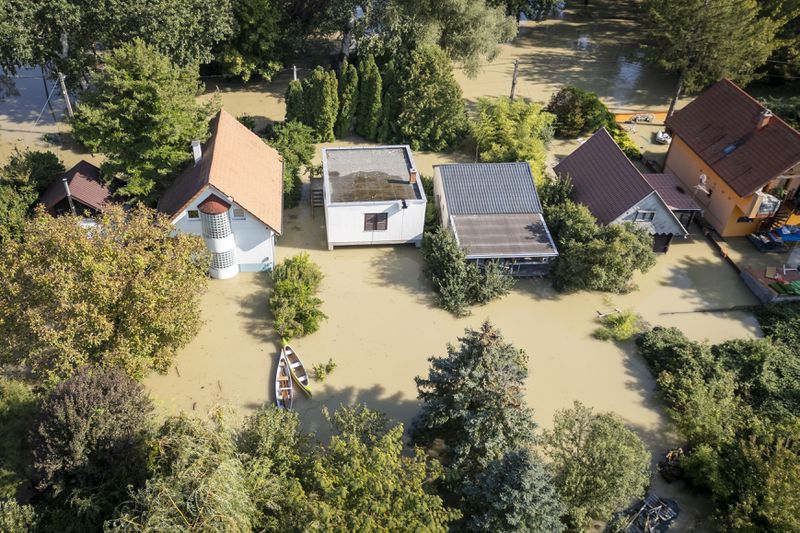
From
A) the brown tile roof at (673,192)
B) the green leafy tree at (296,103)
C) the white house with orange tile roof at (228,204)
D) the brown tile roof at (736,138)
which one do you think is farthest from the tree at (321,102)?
the brown tile roof at (736,138)

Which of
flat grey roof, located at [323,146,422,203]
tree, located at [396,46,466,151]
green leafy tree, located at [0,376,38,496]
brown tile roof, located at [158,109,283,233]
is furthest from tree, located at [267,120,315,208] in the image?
green leafy tree, located at [0,376,38,496]

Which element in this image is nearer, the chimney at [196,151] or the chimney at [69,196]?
the chimney at [69,196]

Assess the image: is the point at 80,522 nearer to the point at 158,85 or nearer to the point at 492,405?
the point at 492,405

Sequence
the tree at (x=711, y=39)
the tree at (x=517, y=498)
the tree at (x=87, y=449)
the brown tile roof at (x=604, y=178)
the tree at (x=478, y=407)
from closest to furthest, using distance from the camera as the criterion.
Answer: the tree at (x=517, y=498)
the tree at (x=87, y=449)
the tree at (x=478, y=407)
the brown tile roof at (x=604, y=178)
the tree at (x=711, y=39)

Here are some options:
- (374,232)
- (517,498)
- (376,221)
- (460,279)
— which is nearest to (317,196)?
(374,232)

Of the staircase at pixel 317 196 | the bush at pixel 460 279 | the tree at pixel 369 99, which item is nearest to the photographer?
the bush at pixel 460 279

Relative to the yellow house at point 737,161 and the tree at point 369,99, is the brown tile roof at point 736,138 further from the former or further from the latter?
the tree at point 369,99

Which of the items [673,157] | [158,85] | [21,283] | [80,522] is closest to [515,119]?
[673,157]
